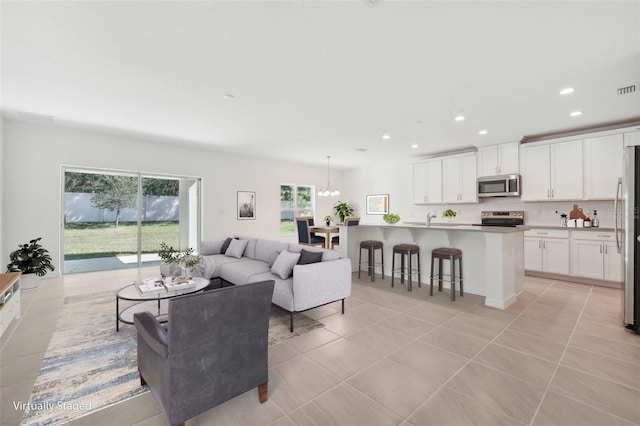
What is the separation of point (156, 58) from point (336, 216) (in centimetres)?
746

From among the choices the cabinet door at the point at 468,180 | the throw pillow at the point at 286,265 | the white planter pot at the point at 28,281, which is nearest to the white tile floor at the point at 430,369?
the throw pillow at the point at 286,265

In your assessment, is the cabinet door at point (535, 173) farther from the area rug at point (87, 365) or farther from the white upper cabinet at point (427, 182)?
the area rug at point (87, 365)

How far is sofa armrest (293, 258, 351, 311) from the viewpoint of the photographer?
3062mm

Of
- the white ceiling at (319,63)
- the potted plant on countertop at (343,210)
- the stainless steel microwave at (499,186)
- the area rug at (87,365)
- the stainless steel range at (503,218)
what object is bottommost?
the area rug at (87,365)

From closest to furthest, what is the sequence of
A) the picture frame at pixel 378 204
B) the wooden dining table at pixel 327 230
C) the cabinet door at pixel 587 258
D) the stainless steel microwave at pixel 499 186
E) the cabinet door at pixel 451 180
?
1. the cabinet door at pixel 587 258
2. the stainless steel microwave at pixel 499 186
3. the wooden dining table at pixel 327 230
4. the cabinet door at pixel 451 180
5. the picture frame at pixel 378 204

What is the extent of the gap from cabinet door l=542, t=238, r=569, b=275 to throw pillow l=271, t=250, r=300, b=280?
4754 mm

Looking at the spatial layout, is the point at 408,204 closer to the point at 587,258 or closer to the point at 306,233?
the point at 306,233

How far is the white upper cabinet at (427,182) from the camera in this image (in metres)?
7.16

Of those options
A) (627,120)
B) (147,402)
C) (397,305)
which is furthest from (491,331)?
(627,120)

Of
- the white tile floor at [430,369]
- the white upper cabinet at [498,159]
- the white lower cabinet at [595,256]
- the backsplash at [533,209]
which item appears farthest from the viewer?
the white upper cabinet at [498,159]

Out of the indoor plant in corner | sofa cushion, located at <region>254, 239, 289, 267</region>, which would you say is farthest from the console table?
sofa cushion, located at <region>254, 239, 289, 267</region>

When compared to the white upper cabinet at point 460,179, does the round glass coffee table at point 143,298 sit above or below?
below

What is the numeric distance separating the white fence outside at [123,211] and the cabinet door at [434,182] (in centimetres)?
627

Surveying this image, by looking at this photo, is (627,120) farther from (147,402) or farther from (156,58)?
(147,402)
